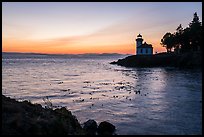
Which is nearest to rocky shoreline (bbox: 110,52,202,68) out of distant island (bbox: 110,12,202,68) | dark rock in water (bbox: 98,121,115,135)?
distant island (bbox: 110,12,202,68)

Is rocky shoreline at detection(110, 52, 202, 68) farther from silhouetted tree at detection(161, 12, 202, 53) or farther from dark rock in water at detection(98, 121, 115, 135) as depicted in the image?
dark rock in water at detection(98, 121, 115, 135)

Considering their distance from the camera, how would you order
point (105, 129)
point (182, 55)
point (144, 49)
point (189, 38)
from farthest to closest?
point (144, 49)
point (189, 38)
point (182, 55)
point (105, 129)

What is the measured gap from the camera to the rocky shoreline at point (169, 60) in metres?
79.0

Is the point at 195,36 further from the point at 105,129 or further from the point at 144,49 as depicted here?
the point at 105,129

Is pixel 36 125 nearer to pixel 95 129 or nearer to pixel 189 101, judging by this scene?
pixel 95 129

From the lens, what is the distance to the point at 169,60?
8950cm

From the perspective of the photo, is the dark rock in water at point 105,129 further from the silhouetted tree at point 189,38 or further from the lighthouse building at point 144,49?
the lighthouse building at point 144,49

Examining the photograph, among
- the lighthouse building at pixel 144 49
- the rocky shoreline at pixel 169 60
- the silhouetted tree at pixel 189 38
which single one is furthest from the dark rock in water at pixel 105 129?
the lighthouse building at pixel 144 49

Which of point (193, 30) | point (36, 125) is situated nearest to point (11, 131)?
point (36, 125)

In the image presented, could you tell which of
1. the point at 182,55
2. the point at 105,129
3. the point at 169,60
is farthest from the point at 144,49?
the point at 105,129

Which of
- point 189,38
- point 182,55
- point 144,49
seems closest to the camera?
point 182,55

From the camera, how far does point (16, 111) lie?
440 inches

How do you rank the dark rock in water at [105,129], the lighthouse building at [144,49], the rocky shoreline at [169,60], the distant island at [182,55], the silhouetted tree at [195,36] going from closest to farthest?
1. the dark rock in water at [105,129]
2. the rocky shoreline at [169,60]
3. the distant island at [182,55]
4. the silhouetted tree at [195,36]
5. the lighthouse building at [144,49]

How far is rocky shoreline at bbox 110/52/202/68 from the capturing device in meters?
79.0
